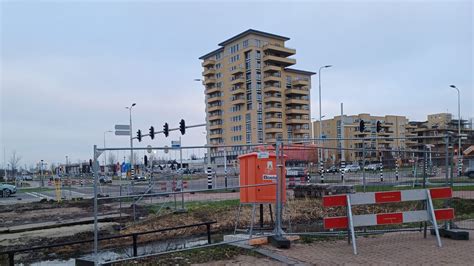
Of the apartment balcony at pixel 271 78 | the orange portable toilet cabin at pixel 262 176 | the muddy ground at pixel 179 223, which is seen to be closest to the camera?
the orange portable toilet cabin at pixel 262 176

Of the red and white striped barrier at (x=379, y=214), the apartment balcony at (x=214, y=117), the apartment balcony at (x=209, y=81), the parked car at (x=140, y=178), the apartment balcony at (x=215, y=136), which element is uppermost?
the apartment balcony at (x=209, y=81)

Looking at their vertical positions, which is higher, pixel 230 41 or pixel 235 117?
pixel 230 41

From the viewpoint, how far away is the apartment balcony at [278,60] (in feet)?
309

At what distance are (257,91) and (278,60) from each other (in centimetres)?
899

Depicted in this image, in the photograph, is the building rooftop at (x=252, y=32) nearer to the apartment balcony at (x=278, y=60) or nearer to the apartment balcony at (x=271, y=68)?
the apartment balcony at (x=278, y=60)

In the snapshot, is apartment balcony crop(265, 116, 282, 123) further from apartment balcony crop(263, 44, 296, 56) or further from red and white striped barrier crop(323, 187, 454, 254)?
red and white striped barrier crop(323, 187, 454, 254)

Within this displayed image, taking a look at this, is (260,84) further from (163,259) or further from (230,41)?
(163,259)

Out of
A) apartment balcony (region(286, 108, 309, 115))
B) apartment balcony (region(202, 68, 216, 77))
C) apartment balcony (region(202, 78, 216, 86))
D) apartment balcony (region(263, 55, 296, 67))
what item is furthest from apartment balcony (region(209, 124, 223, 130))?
apartment balcony (region(263, 55, 296, 67))

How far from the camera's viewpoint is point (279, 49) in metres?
96.0

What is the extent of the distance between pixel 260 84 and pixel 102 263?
92422mm

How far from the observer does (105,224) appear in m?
12.0

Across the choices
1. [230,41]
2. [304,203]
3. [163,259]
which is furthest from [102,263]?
[230,41]

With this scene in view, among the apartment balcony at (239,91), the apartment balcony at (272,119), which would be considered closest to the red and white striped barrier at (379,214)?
the apartment balcony at (272,119)

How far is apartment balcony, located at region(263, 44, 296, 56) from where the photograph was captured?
309 ft
